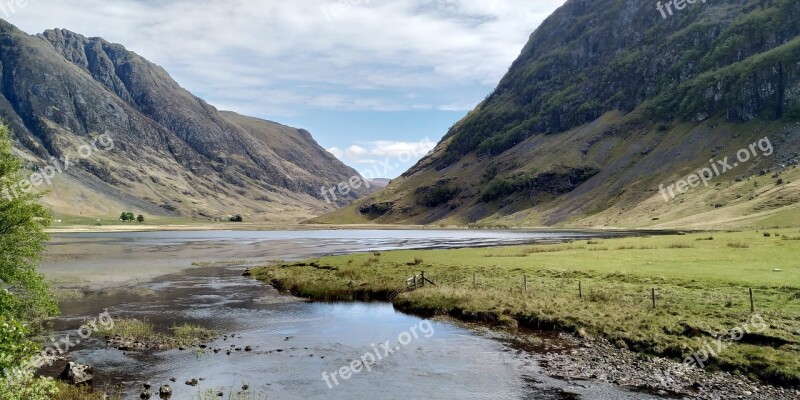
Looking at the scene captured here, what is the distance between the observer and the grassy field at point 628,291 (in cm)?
3048

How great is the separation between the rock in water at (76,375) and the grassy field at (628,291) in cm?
2866

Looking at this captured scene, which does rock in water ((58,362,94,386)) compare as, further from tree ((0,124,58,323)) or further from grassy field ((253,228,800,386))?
grassy field ((253,228,800,386))

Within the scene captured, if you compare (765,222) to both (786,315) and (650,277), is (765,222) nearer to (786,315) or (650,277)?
(650,277)

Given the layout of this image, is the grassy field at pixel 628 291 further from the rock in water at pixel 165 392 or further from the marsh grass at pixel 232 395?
the rock in water at pixel 165 392

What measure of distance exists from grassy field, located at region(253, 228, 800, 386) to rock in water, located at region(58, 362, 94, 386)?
28660 millimetres

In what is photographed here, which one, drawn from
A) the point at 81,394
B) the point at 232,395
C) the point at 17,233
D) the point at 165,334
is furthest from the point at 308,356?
the point at 17,233

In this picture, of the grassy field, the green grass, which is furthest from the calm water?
the grassy field

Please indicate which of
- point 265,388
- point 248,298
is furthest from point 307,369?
point 248,298

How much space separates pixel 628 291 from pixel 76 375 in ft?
137

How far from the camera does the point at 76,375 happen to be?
94.4ft

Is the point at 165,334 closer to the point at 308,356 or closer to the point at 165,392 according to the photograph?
the point at 308,356

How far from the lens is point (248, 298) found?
5891 centimetres

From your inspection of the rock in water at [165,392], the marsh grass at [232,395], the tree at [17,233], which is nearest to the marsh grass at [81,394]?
the rock in water at [165,392]

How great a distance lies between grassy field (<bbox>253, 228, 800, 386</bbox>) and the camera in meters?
30.5
